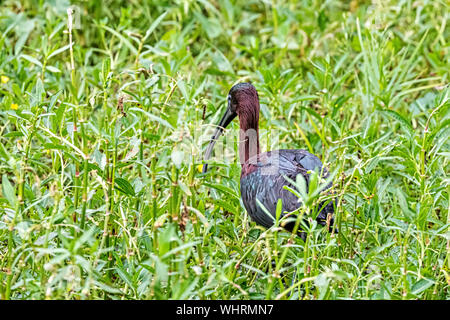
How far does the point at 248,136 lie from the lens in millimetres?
3279

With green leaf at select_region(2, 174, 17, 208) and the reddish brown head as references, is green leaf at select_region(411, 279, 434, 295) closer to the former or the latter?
the reddish brown head

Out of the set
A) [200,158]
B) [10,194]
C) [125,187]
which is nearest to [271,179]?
[200,158]

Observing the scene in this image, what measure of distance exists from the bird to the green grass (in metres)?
0.08

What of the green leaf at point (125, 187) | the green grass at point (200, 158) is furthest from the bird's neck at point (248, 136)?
the green leaf at point (125, 187)

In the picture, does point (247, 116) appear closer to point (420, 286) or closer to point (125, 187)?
point (125, 187)

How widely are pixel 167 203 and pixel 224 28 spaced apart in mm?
2317

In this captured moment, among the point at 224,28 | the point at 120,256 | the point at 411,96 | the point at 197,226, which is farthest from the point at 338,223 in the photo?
the point at 224,28

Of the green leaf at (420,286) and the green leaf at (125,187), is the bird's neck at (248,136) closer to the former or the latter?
the green leaf at (125,187)

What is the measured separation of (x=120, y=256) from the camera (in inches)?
107

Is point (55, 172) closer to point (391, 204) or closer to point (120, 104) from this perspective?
point (120, 104)

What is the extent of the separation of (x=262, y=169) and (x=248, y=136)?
0.29 meters

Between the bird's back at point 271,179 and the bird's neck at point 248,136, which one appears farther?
the bird's neck at point 248,136

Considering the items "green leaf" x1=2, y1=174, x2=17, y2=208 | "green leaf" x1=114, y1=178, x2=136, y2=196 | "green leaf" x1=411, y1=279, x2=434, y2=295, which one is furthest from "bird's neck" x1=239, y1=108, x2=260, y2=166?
"green leaf" x1=2, y1=174, x2=17, y2=208

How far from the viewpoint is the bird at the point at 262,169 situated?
114 inches
